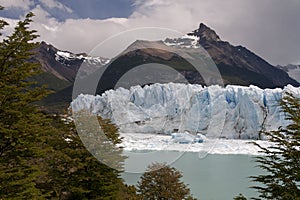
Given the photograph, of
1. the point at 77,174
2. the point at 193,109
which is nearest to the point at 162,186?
the point at 77,174

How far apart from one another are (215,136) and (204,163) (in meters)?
17.8

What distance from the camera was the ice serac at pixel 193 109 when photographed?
49.7m

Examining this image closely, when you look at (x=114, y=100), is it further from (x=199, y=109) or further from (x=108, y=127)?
(x=108, y=127)

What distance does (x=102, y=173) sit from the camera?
11.0 m

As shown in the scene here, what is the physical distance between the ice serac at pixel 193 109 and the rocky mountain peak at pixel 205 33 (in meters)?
117

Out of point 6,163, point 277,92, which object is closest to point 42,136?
point 6,163

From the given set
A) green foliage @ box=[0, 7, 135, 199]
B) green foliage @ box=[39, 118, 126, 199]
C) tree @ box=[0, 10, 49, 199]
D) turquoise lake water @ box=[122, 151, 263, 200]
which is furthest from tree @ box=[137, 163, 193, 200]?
tree @ box=[0, 10, 49, 199]

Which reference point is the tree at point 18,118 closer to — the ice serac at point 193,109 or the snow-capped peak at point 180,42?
the snow-capped peak at point 180,42

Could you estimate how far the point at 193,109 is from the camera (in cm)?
5372

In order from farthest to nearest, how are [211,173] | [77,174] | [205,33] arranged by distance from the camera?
[205,33]
[211,173]
[77,174]

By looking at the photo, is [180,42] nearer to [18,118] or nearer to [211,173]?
[211,173]

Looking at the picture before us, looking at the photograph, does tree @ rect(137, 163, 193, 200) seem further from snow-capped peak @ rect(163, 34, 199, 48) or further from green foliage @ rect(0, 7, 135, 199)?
green foliage @ rect(0, 7, 135, 199)

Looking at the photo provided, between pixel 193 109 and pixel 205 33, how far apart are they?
123906 mm

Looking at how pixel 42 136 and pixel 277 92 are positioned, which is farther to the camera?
pixel 277 92
